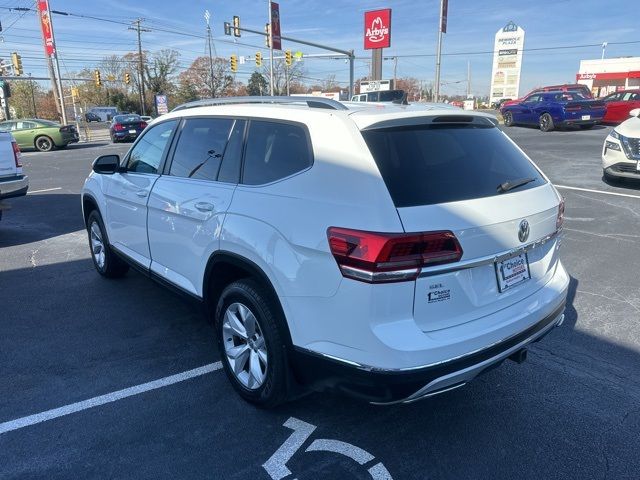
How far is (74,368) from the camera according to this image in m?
3.62

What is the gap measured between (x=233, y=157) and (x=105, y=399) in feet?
5.85

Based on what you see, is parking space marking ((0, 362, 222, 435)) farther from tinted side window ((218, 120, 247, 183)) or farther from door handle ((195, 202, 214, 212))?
tinted side window ((218, 120, 247, 183))

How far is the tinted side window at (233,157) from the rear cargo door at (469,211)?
0.97 meters

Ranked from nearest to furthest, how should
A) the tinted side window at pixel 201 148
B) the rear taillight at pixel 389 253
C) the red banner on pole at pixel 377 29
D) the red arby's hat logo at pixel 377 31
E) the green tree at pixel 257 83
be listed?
the rear taillight at pixel 389 253
the tinted side window at pixel 201 148
the red banner on pole at pixel 377 29
the red arby's hat logo at pixel 377 31
the green tree at pixel 257 83

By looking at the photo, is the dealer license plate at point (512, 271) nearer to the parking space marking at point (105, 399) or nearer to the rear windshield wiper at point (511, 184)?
the rear windshield wiper at point (511, 184)

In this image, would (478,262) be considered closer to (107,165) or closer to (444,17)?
(107,165)

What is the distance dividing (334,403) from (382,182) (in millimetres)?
1567

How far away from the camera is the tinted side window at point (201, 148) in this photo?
3359 mm

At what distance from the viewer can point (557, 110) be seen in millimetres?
20703

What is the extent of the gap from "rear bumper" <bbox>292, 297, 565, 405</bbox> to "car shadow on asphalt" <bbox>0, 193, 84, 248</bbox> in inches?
249

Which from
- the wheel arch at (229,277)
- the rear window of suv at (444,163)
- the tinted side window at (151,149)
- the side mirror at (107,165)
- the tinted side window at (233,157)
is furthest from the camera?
the side mirror at (107,165)

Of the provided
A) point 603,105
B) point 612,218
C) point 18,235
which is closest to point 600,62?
point 603,105

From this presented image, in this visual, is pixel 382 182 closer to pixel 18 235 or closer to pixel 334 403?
pixel 334 403

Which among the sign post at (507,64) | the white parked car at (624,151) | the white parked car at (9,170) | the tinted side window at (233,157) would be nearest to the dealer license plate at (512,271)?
the tinted side window at (233,157)
